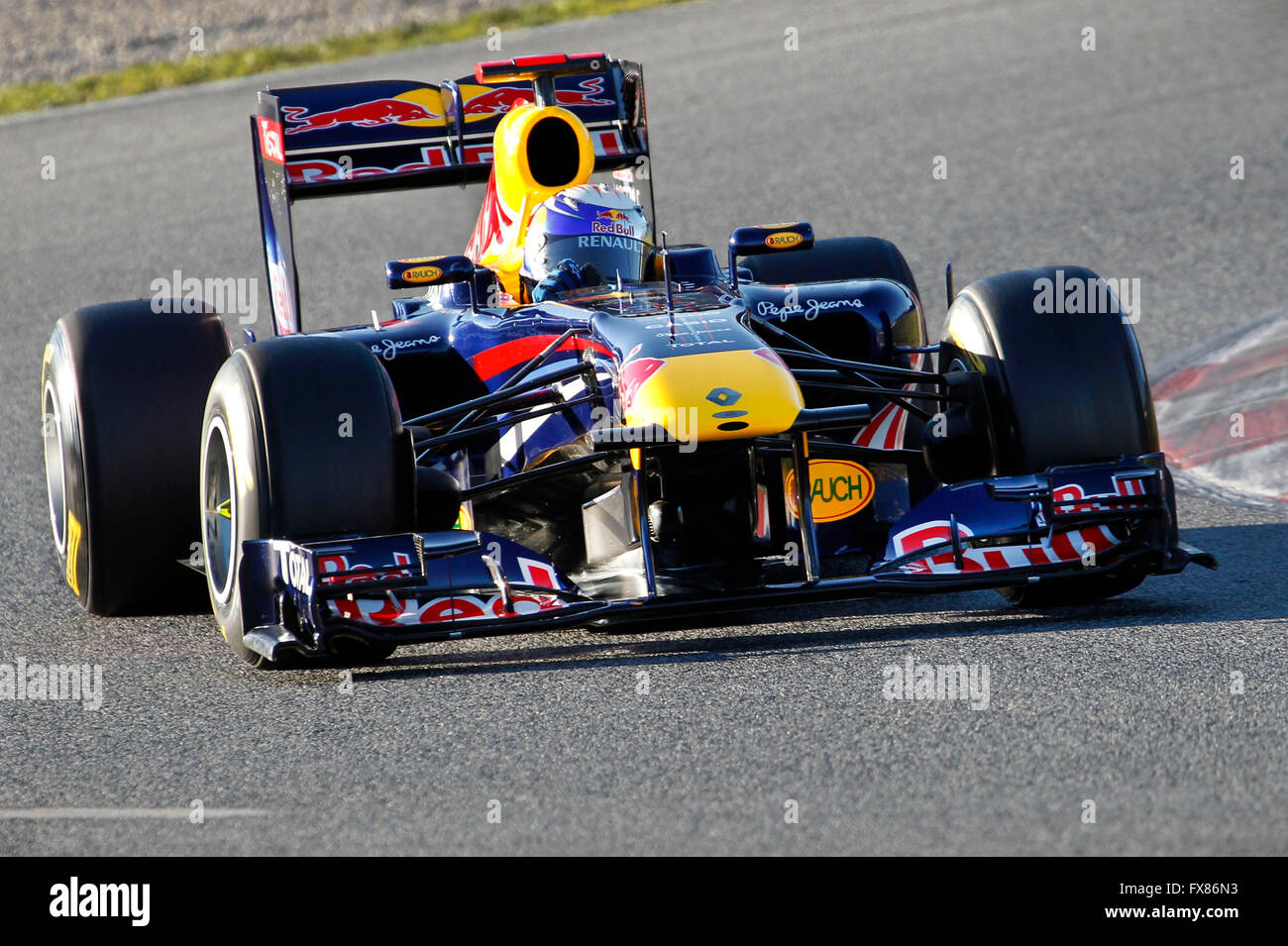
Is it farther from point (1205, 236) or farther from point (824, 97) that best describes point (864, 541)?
point (824, 97)

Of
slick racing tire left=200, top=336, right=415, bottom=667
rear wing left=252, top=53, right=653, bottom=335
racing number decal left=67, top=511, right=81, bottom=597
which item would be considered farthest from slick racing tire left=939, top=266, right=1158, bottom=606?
racing number decal left=67, top=511, right=81, bottom=597

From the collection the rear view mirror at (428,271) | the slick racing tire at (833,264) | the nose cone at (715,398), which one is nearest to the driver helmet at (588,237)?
the rear view mirror at (428,271)

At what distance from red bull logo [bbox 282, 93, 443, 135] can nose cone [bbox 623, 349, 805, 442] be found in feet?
8.17

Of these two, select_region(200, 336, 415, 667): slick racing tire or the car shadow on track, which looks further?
the car shadow on track

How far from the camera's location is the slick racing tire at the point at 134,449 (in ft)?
21.3

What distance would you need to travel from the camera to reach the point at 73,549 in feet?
22.2

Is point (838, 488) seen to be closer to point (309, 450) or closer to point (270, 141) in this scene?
point (309, 450)

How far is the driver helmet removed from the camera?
273 inches

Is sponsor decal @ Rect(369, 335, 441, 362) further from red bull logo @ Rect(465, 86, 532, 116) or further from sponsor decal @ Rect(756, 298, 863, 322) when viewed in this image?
red bull logo @ Rect(465, 86, 532, 116)

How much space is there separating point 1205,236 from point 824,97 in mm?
5012

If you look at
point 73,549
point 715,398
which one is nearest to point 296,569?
point 715,398

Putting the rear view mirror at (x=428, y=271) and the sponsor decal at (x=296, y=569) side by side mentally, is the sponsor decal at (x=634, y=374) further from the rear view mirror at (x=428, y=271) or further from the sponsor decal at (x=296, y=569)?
the sponsor decal at (x=296, y=569)

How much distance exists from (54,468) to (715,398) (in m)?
2.75
